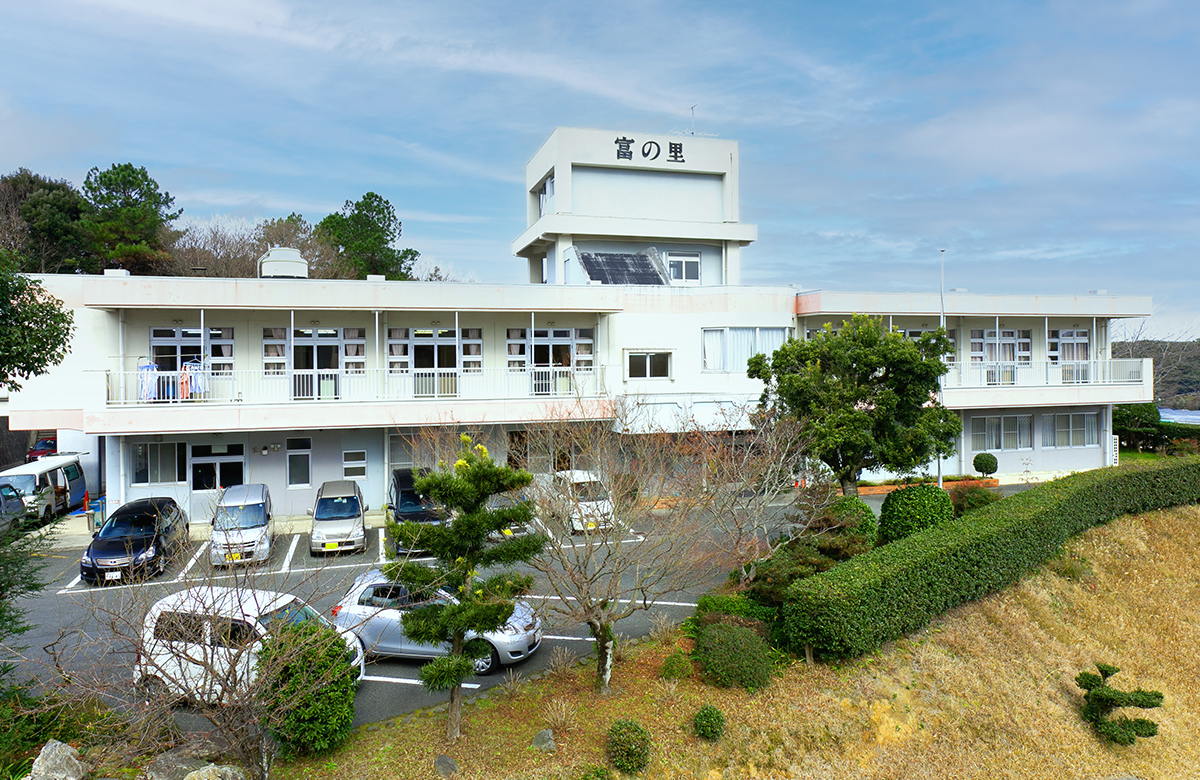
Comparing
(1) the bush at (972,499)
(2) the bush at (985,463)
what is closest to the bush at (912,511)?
(1) the bush at (972,499)

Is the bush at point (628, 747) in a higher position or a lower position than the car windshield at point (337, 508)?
lower

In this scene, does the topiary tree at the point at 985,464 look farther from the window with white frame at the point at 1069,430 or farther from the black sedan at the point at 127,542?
the black sedan at the point at 127,542

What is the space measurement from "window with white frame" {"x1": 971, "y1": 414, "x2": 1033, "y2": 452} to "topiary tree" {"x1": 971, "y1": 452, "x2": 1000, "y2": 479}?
4.89 ft

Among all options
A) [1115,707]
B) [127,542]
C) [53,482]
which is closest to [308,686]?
[127,542]

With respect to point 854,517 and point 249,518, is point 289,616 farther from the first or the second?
point 854,517

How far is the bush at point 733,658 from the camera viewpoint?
1165 cm

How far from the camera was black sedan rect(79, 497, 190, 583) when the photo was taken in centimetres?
1527

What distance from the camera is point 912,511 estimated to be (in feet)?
53.5

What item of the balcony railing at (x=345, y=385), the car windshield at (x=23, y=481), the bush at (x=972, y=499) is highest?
the balcony railing at (x=345, y=385)

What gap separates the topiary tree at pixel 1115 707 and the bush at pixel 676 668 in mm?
7335

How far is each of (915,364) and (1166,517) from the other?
41.0ft

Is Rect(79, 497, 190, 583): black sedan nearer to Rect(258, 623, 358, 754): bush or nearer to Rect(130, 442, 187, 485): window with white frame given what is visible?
Rect(130, 442, 187, 485): window with white frame

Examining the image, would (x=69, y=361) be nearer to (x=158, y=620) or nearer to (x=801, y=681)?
(x=158, y=620)

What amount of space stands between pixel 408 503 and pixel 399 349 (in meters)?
6.05
